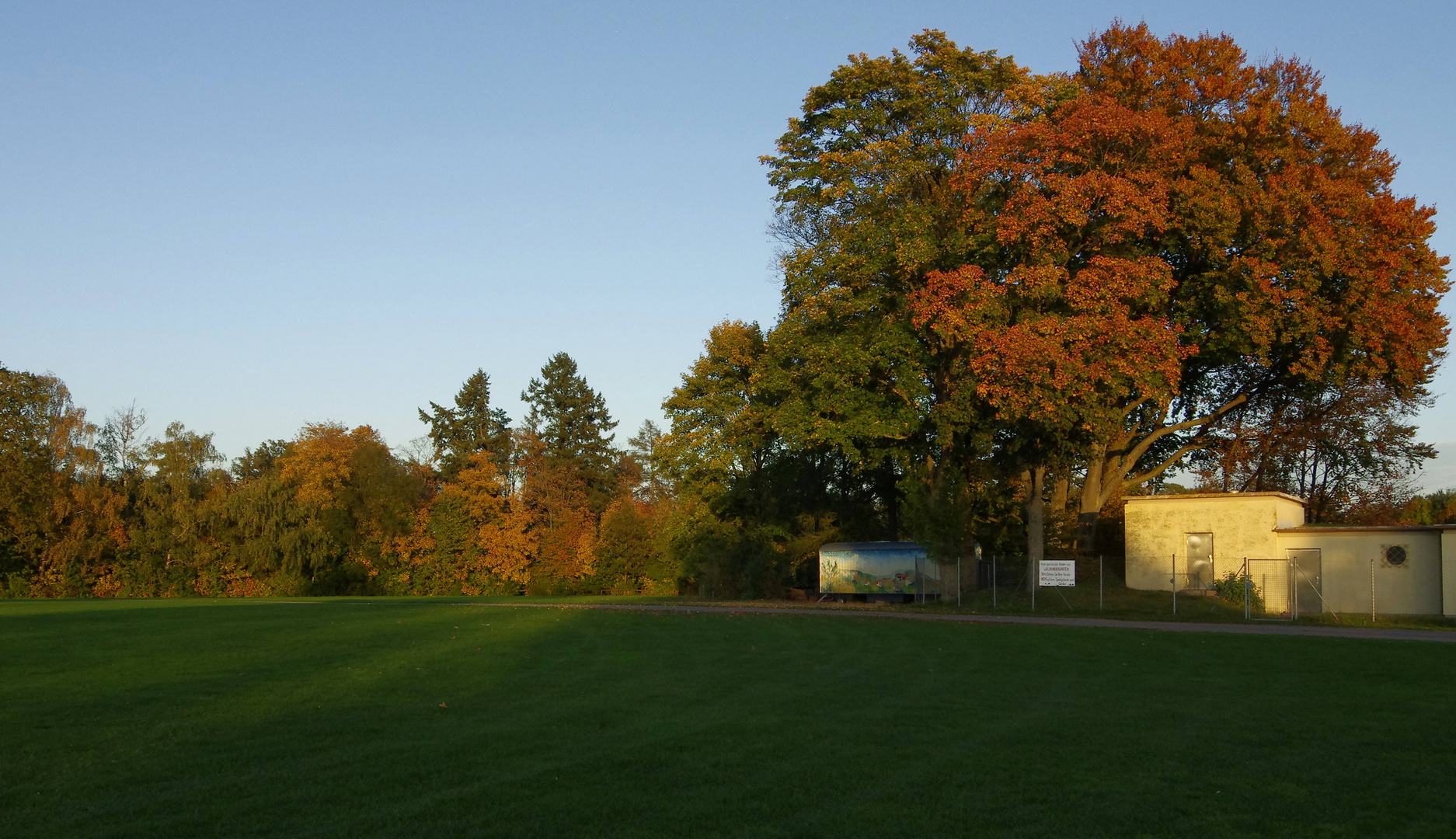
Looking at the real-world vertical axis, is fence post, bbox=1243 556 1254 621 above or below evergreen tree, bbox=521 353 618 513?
below

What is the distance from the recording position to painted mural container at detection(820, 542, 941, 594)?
37.6 metres

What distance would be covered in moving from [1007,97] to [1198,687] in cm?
2345

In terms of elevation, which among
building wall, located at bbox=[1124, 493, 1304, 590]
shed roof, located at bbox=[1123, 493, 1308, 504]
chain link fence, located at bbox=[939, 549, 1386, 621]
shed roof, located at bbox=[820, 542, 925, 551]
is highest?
shed roof, located at bbox=[1123, 493, 1308, 504]

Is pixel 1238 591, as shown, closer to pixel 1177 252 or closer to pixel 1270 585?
pixel 1270 585

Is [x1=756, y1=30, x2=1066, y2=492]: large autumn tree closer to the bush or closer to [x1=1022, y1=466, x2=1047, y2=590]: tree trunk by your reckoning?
[x1=1022, y1=466, x2=1047, y2=590]: tree trunk

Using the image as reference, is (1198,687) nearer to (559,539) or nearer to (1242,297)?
(1242,297)

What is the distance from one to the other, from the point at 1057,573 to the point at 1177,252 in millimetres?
11496

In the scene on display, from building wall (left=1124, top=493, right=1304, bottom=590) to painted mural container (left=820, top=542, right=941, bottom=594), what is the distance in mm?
6595

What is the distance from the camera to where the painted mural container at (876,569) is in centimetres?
3756

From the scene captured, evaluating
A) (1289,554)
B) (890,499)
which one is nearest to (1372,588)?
(1289,554)

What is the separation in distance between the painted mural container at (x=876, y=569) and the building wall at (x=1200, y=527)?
21.6ft

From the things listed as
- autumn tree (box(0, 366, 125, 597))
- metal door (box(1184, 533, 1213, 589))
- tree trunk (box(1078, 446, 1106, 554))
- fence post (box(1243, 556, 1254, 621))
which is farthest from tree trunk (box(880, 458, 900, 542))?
autumn tree (box(0, 366, 125, 597))

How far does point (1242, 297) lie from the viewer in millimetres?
30266

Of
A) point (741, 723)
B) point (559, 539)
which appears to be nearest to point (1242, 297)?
point (741, 723)
